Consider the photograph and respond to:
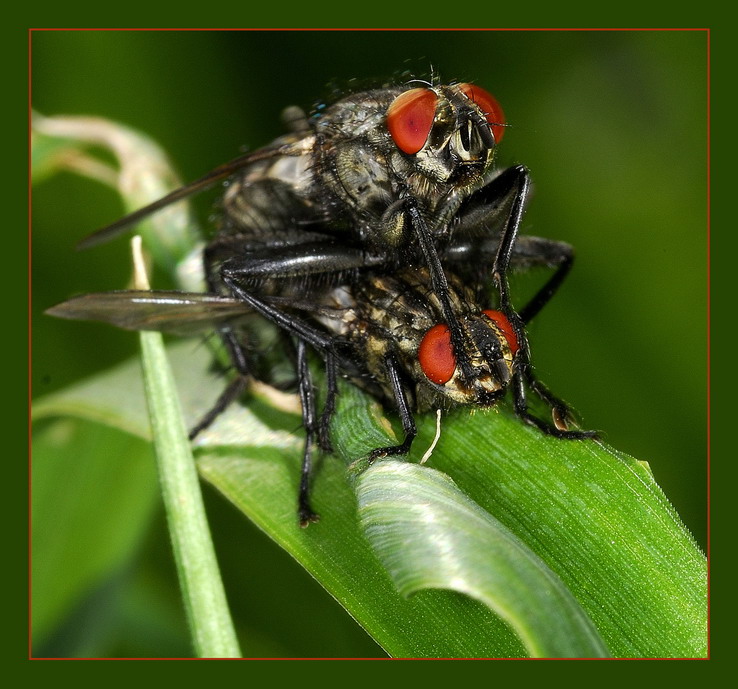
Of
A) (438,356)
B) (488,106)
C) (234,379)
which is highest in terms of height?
(488,106)

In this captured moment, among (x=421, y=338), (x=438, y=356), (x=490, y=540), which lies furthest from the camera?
(x=421, y=338)

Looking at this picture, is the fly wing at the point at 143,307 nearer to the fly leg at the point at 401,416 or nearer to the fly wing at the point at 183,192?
the fly wing at the point at 183,192

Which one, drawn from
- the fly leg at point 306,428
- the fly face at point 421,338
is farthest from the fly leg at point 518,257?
the fly leg at point 306,428

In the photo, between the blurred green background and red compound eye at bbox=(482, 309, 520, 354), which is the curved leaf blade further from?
the blurred green background

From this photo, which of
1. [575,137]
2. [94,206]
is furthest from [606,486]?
[94,206]

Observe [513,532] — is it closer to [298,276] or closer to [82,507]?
[298,276]

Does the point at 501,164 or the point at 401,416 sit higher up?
the point at 501,164

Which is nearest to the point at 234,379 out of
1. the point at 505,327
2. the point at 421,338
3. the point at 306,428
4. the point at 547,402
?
the point at 306,428

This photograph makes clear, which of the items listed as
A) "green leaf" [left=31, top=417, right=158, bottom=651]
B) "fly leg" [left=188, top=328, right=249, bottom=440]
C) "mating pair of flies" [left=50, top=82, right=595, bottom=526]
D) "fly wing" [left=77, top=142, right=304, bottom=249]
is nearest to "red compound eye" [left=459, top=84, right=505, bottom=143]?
"mating pair of flies" [left=50, top=82, right=595, bottom=526]
